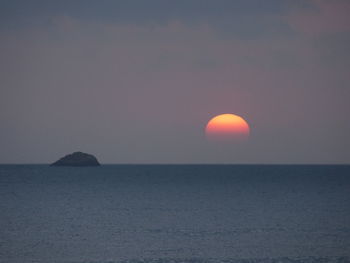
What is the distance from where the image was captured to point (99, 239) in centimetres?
4262

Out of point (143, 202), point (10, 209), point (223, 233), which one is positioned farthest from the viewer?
point (143, 202)

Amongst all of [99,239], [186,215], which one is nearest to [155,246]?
[99,239]

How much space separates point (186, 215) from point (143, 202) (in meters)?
20.2

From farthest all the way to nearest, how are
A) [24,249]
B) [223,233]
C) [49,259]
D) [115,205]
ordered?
[115,205] < [223,233] < [24,249] < [49,259]

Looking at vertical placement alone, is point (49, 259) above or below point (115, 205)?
below

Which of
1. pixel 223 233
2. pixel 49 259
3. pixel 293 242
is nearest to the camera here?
pixel 49 259

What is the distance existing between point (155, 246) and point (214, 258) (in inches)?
257

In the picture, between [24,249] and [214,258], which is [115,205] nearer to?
[24,249]

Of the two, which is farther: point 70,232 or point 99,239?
point 70,232

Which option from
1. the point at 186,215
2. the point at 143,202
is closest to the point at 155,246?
the point at 186,215

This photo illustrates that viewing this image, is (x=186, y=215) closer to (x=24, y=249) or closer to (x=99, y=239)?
(x=99, y=239)

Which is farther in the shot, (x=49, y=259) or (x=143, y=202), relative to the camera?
(x=143, y=202)

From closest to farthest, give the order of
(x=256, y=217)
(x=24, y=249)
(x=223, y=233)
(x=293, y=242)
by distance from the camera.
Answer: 1. (x=24, y=249)
2. (x=293, y=242)
3. (x=223, y=233)
4. (x=256, y=217)

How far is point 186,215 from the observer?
62594mm
